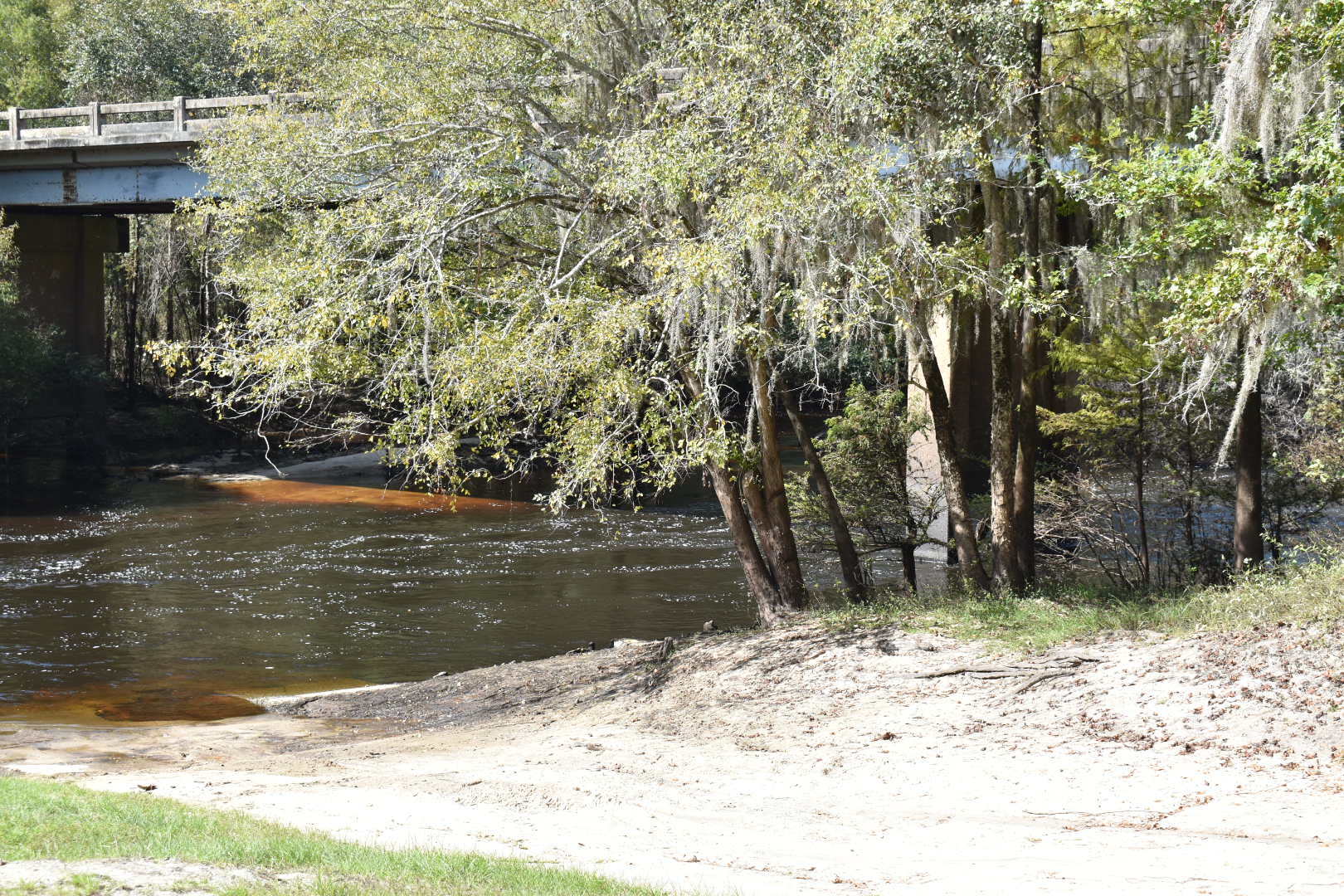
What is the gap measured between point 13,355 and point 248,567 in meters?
13.6

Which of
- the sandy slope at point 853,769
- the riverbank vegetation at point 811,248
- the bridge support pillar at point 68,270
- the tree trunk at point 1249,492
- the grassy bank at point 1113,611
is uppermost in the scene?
the bridge support pillar at point 68,270

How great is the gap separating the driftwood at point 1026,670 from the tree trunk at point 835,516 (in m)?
3.89

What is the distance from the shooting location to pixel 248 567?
23859 millimetres

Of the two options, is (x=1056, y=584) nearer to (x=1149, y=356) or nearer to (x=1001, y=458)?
(x=1001, y=458)

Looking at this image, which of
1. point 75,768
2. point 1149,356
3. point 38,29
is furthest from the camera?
point 38,29

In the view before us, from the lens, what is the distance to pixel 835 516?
15672 millimetres

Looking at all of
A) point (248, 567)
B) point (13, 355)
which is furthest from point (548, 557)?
point (13, 355)

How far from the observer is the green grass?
20.0 feet

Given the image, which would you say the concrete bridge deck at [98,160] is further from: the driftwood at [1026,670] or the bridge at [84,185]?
the driftwood at [1026,670]

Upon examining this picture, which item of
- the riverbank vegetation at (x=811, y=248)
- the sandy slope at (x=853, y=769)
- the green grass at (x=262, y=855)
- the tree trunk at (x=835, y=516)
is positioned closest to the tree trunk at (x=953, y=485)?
the riverbank vegetation at (x=811, y=248)

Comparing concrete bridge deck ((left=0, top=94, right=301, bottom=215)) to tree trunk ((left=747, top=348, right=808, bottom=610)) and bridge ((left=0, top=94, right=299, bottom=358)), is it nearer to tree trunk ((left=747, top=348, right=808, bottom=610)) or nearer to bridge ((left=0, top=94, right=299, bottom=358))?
bridge ((left=0, top=94, right=299, bottom=358))

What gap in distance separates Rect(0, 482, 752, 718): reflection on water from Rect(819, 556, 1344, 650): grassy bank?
188 inches

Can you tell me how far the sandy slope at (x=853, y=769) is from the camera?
7254 millimetres

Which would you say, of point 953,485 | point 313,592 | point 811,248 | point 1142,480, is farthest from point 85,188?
point 1142,480
